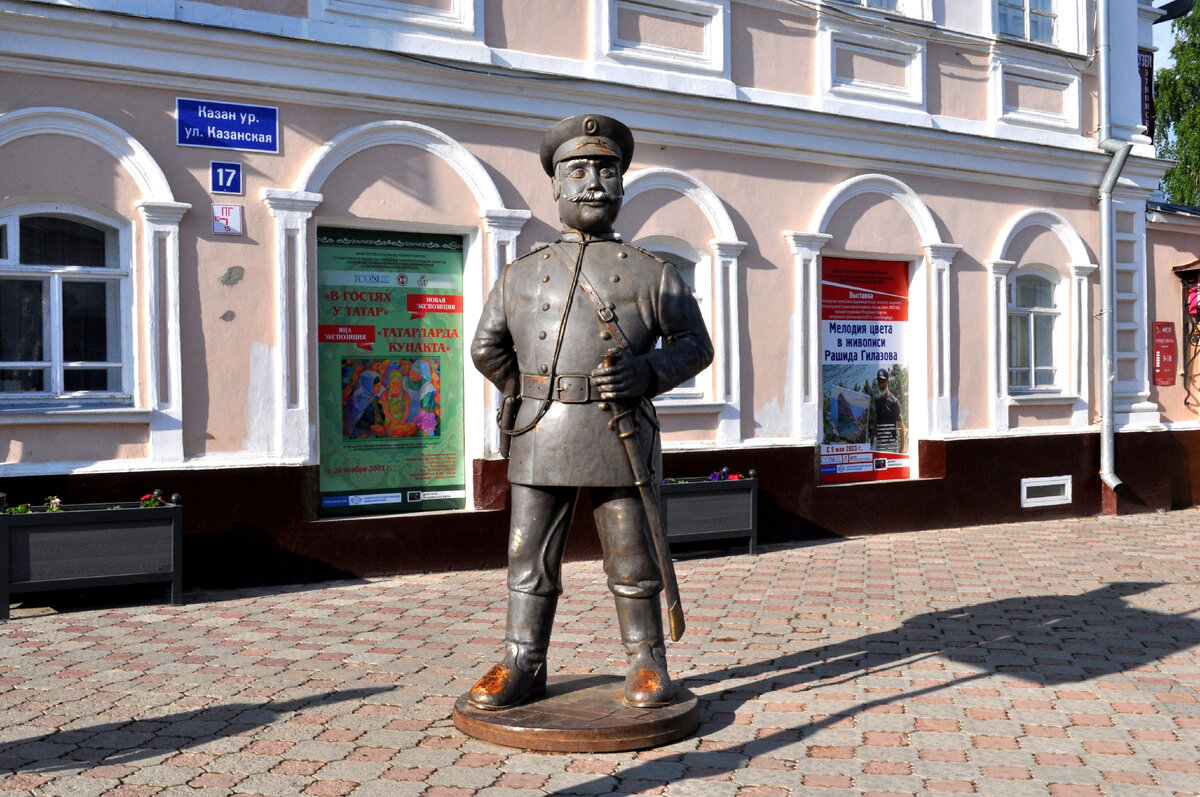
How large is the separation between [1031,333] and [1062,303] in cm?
56

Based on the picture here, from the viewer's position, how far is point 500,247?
29.8ft

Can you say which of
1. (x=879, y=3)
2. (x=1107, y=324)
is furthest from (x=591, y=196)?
(x=1107, y=324)

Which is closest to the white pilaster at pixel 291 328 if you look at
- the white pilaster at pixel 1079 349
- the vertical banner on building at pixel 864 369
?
the vertical banner on building at pixel 864 369

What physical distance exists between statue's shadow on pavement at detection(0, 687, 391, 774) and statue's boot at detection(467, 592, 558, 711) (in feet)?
2.65

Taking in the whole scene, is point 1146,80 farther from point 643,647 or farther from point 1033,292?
point 643,647

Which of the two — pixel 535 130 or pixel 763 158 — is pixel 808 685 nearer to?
pixel 535 130

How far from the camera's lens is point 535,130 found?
9.32 metres

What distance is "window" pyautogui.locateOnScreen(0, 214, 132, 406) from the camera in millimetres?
7500

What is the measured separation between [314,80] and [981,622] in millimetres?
5541

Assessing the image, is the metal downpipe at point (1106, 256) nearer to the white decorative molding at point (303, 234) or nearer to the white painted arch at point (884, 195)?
the white painted arch at point (884, 195)

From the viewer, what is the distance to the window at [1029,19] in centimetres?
1226

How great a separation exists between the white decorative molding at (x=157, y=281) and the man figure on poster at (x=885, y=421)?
6299mm

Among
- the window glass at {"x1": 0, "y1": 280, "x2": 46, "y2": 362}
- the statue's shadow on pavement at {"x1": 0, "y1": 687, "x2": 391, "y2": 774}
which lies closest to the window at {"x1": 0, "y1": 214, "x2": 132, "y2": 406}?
the window glass at {"x1": 0, "y1": 280, "x2": 46, "y2": 362}

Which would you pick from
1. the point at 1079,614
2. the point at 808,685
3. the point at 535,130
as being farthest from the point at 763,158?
the point at 808,685
